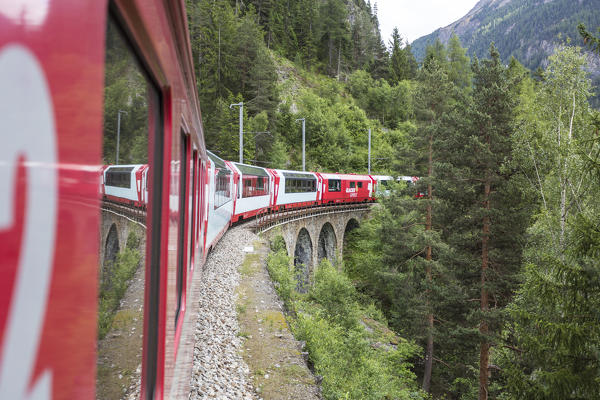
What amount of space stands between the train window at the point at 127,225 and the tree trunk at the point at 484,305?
13.6 metres

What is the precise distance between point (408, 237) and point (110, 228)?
22188 mm

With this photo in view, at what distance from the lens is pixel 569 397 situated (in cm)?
751

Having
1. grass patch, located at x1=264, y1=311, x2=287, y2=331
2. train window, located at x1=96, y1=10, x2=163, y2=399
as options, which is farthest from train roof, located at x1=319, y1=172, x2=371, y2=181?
train window, located at x1=96, y1=10, x2=163, y2=399

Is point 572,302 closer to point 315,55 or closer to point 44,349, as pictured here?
point 44,349

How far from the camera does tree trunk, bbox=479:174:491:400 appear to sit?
42.7 feet

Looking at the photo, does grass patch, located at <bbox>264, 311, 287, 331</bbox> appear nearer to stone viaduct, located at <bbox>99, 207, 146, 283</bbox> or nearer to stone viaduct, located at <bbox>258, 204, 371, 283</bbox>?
stone viaduct, located at <bbox>99, 207, 146, 283</bbox>

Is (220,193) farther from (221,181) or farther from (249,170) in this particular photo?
(249,170)

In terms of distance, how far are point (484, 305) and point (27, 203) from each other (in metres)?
15.6

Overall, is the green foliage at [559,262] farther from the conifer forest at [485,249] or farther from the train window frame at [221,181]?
the train window frame at [221,181]

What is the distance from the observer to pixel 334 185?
2934 centimetres

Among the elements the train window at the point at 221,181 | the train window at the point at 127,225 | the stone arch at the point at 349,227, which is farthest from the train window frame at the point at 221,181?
the stone arch at the point at 349,227

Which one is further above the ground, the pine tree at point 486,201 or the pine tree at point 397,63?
the pine tree at point 397,63

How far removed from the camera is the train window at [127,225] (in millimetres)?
917

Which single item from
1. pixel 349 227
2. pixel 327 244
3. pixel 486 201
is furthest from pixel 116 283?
pixel 349 227
